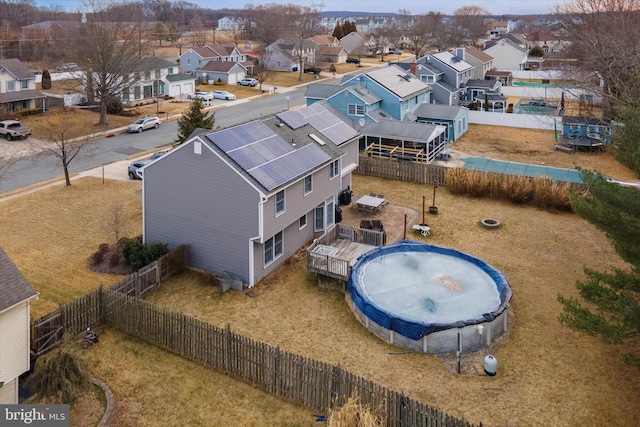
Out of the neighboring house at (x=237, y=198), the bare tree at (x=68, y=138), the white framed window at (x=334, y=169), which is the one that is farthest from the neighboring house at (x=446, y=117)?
the bare tree at (x=68, y=138)

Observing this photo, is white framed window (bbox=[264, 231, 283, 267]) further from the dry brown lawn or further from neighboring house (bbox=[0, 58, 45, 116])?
neighboring house (bbox=[0, 58, 45, 116])

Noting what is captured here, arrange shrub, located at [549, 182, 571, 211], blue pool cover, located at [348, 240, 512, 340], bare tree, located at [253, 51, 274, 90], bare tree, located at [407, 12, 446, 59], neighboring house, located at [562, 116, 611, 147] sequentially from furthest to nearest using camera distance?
1. bare tree, located at [407, 12, 446, 59]
2. bare tree, located at [253, 51, 274, 90]
3. neighboring house, located at [562, 116, 611, 147]
4. shrub, located at [549, 182, 571, 211]
5. blue pool cover, located at [348, 240, 512, 340]

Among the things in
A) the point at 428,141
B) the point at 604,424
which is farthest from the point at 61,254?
the point at 428,141

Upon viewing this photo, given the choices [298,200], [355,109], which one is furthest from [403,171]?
[298,200]

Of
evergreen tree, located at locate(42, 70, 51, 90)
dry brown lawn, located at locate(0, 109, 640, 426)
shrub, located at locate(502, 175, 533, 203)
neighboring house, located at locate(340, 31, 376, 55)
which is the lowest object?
dry brown lawn, located at locate(0, 109, 640, 426)

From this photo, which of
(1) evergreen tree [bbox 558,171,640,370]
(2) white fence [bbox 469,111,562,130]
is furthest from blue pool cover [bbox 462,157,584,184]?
(1) evergreen tree [bbox 558,171,640,370]

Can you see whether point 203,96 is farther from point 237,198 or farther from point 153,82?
point 237,198
